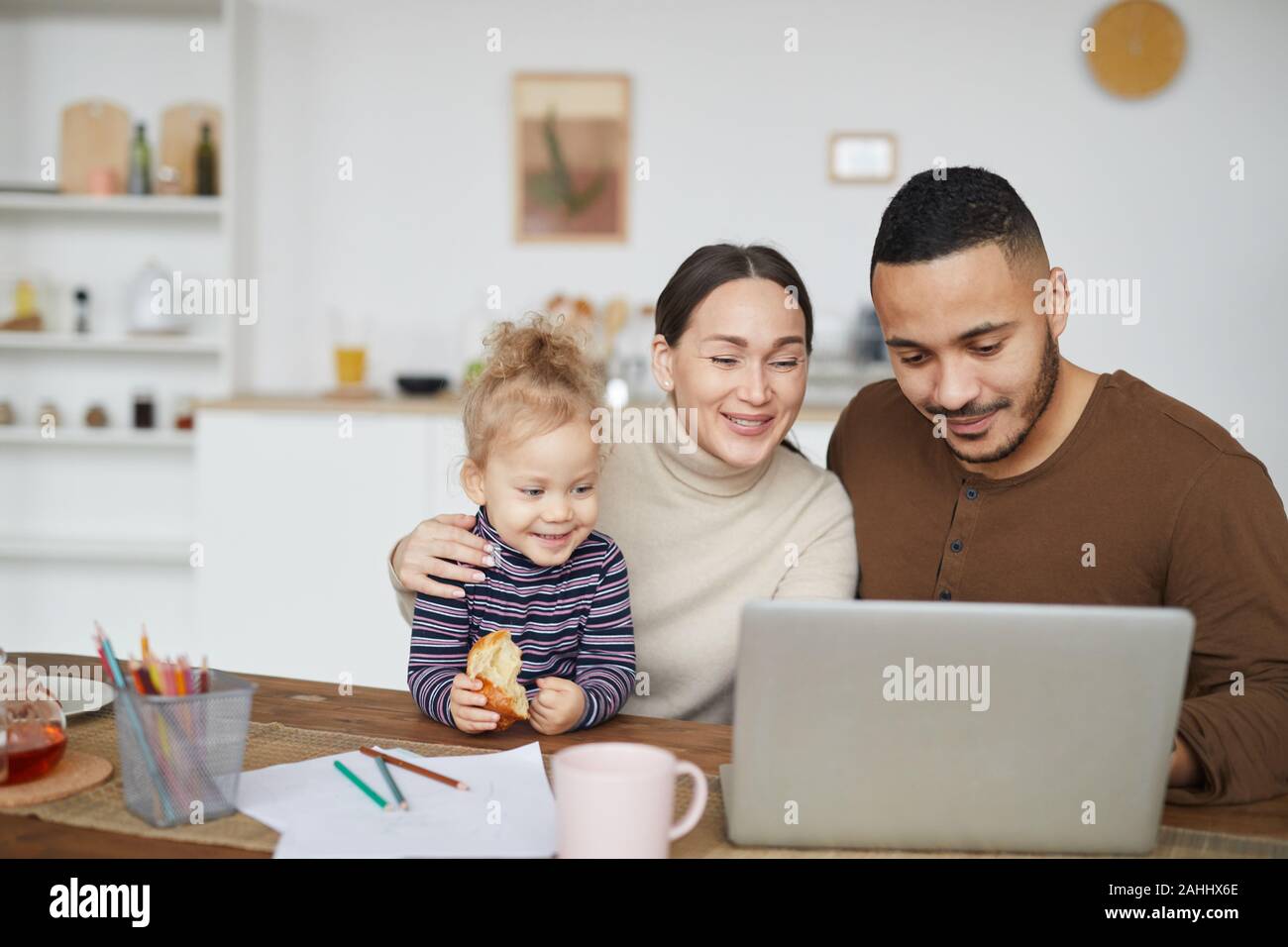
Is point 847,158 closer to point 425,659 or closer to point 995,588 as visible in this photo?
point 995,588

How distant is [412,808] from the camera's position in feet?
3.63

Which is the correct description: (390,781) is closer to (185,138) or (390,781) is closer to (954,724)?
(954,724)

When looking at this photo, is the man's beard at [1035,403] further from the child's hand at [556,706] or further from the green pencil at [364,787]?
the green pencil at [364,787]

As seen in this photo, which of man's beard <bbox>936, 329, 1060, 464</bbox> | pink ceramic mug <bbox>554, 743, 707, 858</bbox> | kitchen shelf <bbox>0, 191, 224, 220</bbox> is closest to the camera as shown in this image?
pink ceramic mug <bbox>554, 743, 707, 858</bbox>

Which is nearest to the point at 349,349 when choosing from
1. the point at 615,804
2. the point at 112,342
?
the point at 112,342

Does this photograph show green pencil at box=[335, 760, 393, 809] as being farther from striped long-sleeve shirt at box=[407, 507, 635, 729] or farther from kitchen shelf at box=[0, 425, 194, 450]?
kitchen shelf at box=[0, 425, 194, 450]

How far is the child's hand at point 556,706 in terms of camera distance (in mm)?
1342

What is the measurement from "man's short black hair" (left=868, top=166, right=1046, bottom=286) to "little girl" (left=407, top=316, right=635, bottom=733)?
462 mm

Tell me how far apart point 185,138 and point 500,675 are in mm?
3303

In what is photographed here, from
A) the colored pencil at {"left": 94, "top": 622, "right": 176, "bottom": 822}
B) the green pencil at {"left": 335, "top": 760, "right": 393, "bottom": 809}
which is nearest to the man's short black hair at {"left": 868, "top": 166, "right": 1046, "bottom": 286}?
the green pencil at {"left": 335, "top": 760, "right": 393, "bottom": 809}

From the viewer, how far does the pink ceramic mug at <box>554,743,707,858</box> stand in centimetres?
91

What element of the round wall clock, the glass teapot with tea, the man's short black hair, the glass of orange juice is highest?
the round wall clock

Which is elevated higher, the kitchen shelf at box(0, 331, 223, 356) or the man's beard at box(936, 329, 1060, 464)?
the kitchen shelf at box(0, 331, 223, 356)
